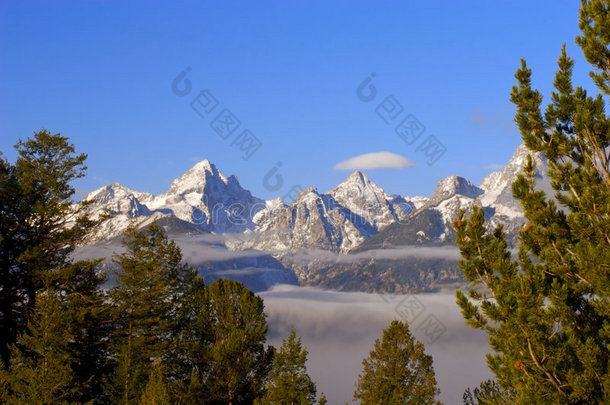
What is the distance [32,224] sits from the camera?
41594 millimetres

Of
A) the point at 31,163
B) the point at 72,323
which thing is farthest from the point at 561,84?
the point at 31,163

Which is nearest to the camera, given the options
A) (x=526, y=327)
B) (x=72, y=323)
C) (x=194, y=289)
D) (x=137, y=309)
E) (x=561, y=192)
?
(x=526, y=327)

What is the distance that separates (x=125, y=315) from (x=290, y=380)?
1525 cm

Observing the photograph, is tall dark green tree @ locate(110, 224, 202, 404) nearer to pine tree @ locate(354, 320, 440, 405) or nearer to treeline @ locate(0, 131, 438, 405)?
treeline @ locate(0, 131, 438, 405)

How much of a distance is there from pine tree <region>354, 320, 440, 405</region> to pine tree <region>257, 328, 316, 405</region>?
53.5 ft

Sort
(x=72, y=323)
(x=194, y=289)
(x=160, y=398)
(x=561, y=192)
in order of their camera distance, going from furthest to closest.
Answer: (x=194, y=289), (x=72, y=323), (x=160, y=398), (x=561, y=192)

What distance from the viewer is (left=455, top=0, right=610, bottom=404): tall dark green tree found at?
576 inches

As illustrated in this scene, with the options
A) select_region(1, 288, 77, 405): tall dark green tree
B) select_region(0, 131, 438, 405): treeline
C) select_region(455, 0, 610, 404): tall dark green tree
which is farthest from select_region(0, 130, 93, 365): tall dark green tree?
select_region(455, 0, 610, 404): tall dark green tree

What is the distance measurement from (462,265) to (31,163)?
3728 centimetres

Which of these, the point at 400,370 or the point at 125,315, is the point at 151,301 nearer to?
the point at 125,315

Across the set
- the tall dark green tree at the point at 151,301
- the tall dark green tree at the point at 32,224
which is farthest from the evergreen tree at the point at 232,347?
the tall dark green tree at the point at 32,224

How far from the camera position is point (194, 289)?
53.8 m

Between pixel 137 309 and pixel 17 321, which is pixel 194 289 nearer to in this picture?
pixel 137 309

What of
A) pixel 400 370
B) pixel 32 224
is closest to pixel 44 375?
pixel 32 224
